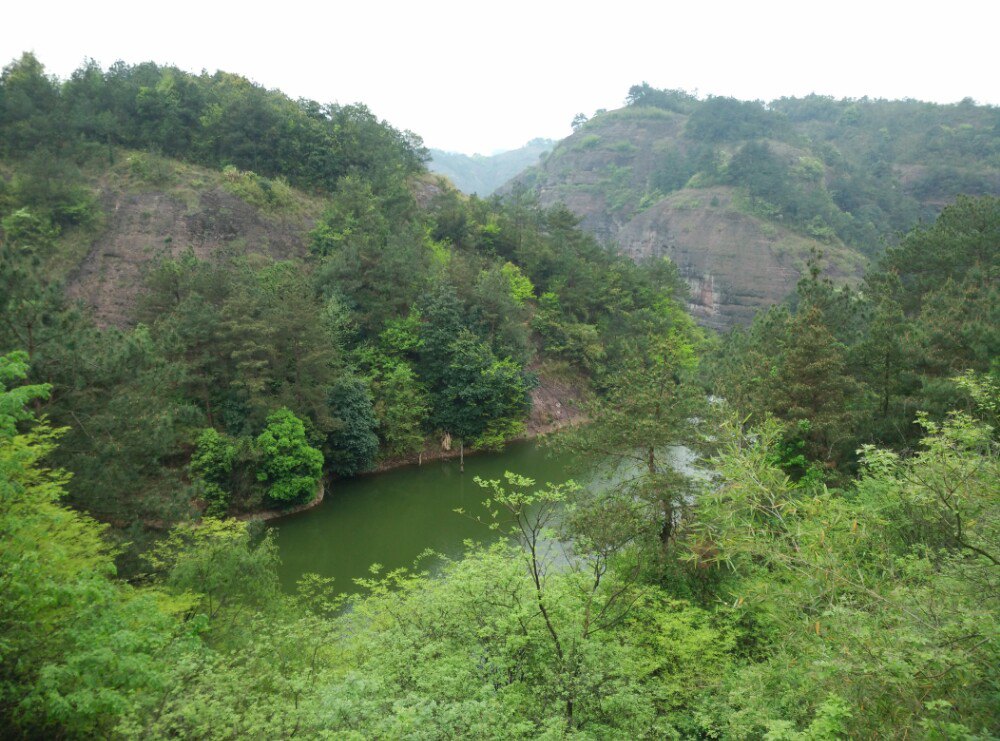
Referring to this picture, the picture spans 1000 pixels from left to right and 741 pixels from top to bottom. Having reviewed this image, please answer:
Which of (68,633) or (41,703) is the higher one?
(68,633)

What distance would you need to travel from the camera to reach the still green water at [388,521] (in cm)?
1575

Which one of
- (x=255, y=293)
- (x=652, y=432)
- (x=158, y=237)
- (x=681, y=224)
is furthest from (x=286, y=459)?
(x=681, y=224)

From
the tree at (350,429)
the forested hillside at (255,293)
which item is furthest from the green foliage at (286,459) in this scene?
the tree at (350,429)

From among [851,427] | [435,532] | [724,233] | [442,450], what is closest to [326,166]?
[442,450]

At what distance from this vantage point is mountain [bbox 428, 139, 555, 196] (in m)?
147

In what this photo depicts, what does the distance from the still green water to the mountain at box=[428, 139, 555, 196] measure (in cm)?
12161

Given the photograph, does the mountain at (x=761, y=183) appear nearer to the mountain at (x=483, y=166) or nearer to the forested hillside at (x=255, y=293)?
the forested hillside at (x=255, y=293)

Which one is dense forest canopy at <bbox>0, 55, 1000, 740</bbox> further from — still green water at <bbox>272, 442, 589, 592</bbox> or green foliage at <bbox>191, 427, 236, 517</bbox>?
still green water at <bbox>272, 442, 589, 592</bbox>

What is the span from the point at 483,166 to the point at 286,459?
165562 mm

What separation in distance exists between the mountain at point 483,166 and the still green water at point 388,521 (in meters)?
122

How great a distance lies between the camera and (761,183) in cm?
6094

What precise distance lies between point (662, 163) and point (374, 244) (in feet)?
218

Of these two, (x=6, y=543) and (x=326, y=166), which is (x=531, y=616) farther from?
(x=326, y=166)

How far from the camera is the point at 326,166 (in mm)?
34250
